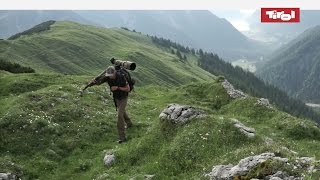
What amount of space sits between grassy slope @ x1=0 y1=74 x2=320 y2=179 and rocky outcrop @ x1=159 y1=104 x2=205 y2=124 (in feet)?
1.41

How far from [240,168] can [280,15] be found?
48093mm

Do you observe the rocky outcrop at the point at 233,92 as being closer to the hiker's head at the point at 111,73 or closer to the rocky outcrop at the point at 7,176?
the hiker's head at the point at 111,73

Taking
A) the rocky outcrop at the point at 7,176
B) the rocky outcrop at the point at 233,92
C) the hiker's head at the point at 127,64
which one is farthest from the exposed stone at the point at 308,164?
the rocky outcrop at the point at 233,92

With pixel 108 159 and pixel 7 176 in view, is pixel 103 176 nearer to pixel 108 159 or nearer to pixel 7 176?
pixel 108 159

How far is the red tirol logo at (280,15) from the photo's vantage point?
52.5 m

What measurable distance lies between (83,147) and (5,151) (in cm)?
441

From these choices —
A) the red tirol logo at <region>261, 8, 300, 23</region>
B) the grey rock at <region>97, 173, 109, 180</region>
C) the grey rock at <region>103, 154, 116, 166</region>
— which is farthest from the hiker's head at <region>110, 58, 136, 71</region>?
the red tirol logo at <region>261, 8, 300, 23</region>

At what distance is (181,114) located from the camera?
77.4 ft

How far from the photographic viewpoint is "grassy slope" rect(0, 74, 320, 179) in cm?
2005

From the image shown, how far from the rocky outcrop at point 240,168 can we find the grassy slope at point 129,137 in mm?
659

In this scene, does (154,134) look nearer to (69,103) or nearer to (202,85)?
(69,103)

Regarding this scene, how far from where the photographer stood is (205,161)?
19344 mm

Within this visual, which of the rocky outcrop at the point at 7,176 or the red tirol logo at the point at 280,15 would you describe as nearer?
the rocky outcrop at the point at 7,176

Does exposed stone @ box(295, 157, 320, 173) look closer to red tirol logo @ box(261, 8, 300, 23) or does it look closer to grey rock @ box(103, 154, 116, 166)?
grey rock @ box(103, 154, 116, 166)
